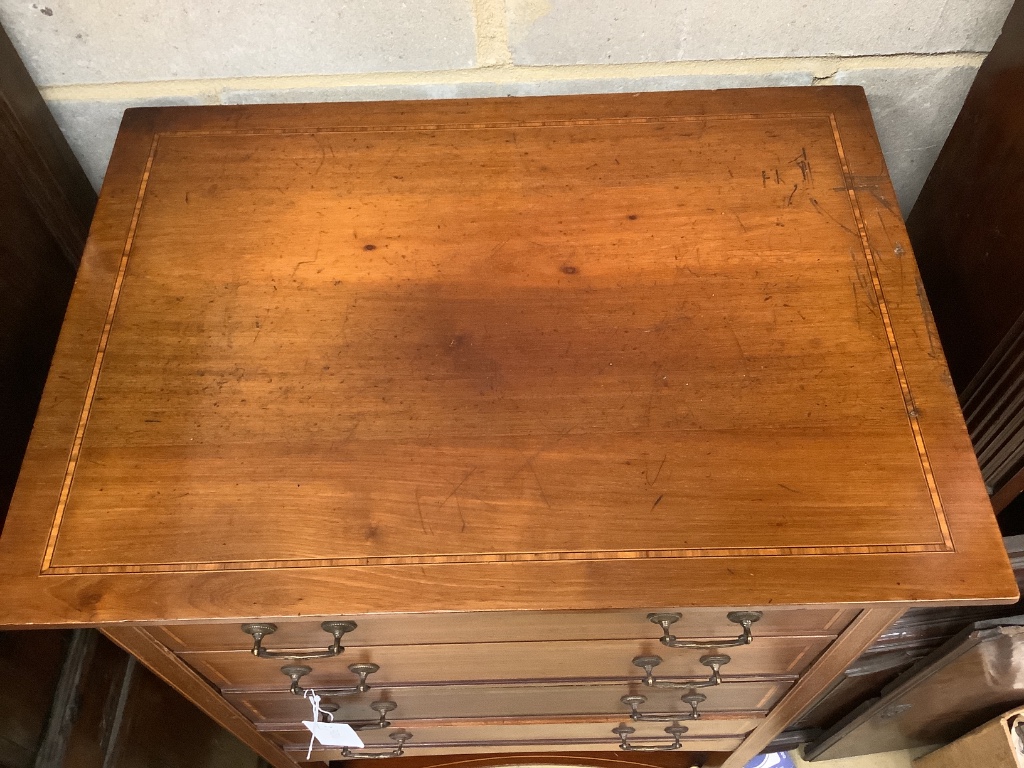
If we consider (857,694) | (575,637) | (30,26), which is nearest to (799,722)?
(857,694)

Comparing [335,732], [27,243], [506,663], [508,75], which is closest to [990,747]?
[506,663]

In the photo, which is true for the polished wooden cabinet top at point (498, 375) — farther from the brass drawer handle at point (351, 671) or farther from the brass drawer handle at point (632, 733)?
the brass drawer handle at point (632, 733)

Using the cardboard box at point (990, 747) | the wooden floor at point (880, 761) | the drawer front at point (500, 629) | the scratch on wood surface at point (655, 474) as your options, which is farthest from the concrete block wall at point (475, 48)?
the wooden floor at point (880, 761)

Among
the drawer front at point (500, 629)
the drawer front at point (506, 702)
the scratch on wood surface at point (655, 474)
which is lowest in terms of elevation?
the drawer front at point (506, 702)

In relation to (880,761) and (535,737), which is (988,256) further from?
(880,761)

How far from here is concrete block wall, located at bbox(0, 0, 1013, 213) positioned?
86 centimetres

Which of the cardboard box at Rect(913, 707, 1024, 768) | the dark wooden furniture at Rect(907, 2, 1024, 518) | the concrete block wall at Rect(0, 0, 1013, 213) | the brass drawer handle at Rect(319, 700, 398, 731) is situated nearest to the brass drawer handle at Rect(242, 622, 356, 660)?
the brass drawer handle at Rect(319, 700, 398, 731)

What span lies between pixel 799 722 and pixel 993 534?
3.22 ft

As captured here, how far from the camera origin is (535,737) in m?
1.14

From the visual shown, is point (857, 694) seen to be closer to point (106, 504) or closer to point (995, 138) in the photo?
point (995, 138)

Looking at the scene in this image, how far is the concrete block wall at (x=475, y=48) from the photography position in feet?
2.81

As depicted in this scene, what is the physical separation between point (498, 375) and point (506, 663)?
1.13 ft

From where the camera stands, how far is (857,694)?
4.27 ft

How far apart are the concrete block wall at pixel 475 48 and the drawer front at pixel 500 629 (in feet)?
2.07
